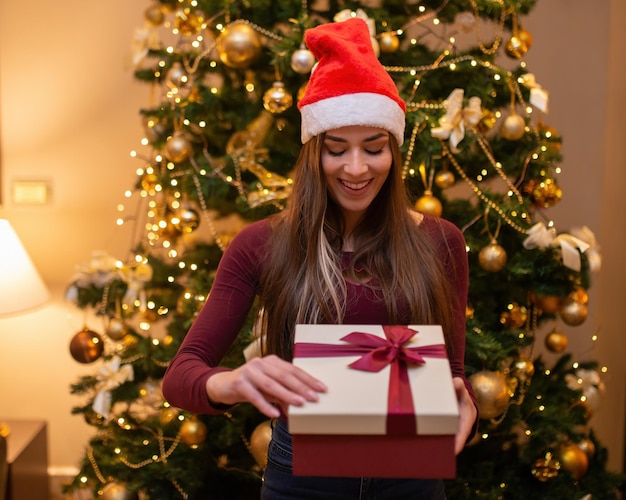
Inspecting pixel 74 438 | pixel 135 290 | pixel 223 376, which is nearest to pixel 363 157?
pixel 223 376

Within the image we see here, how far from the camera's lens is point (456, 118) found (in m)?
1.98

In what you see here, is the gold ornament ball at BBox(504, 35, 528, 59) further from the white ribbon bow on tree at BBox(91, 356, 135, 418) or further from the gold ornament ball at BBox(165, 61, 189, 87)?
the white ribbon bow on tree at BBox(91, 356, 135, 418)

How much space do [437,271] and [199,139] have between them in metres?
1.16

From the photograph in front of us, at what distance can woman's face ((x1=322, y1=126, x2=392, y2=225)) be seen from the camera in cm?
133

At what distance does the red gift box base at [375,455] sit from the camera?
0.99m

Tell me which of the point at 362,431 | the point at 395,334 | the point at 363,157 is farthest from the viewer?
the point at 363,157

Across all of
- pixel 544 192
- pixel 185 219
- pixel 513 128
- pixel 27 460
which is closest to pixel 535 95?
pixel 513 128

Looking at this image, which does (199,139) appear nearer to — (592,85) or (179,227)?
(179,227)

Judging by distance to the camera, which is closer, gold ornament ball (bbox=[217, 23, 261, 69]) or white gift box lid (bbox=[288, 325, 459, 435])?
white gift box lid (bbox=[288, 325, 459, 435])

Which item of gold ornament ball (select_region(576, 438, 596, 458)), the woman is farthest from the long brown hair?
gold ornament ball (select_region(576, 438, 596, 458))

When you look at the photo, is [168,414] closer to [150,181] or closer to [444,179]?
[150,181]

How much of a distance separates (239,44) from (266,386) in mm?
1229

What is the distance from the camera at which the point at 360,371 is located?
3.41ft

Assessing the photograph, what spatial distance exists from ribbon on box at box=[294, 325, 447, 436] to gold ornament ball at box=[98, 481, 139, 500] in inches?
52.7
